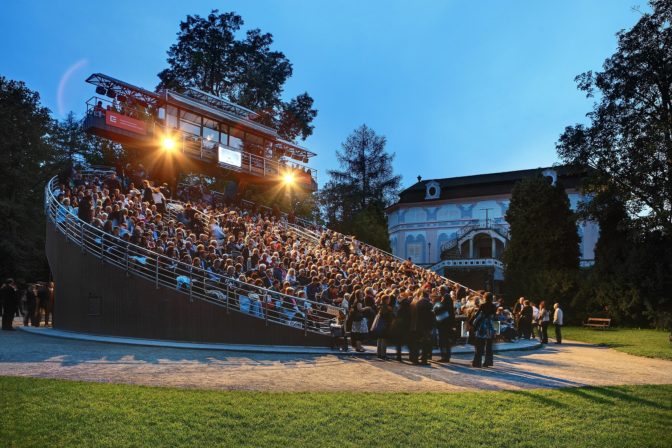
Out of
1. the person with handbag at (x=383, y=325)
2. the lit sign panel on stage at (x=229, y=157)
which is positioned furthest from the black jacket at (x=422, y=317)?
the lit sign panel on stage at (x=229, y=157)

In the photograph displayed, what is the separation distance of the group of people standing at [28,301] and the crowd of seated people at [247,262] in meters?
2.94

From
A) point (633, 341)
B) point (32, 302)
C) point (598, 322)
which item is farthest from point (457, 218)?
point (32, 302)

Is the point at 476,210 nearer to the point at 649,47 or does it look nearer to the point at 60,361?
the point at 649,47

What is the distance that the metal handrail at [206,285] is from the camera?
15156 millimetres

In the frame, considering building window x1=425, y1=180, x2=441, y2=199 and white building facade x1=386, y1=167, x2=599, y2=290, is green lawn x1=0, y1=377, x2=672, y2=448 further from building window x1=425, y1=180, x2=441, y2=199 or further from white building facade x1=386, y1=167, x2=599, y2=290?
building window x1=425, y1=180, x2=441, y2=199

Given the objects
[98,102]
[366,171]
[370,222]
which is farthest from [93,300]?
[366,171]

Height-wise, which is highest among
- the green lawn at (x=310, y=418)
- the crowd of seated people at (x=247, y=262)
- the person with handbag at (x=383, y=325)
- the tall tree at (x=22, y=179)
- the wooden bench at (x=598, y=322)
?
the tall tree at (x=22, y=179)

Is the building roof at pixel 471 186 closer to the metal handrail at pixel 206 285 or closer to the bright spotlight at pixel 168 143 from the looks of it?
the bright spotlight at pixel 168 143

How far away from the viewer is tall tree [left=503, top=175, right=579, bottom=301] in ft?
111

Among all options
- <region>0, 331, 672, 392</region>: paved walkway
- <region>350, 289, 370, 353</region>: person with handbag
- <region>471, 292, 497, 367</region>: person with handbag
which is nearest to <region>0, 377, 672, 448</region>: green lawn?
<region>0, 331, 672, 392</region>: paved walkway

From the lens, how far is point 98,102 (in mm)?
→ 26734

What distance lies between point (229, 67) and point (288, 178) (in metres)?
13.9

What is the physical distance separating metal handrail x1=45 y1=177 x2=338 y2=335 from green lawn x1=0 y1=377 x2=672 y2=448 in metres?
6.76

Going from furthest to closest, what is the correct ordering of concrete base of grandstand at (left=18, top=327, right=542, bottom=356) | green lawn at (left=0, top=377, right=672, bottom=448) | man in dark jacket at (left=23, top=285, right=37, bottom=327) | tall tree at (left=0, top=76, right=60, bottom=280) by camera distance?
1. tall tree at (left=0, top=76, right=60, bottom=280)
2. man in dark jacket at (left=23, top=285, right=37, bottom=327)
3. concrete base of grandstand at (left=18, top=327, right=542, bottom=356)
4. green lawn at (left=0, top=377, right=672, bottom=448)
